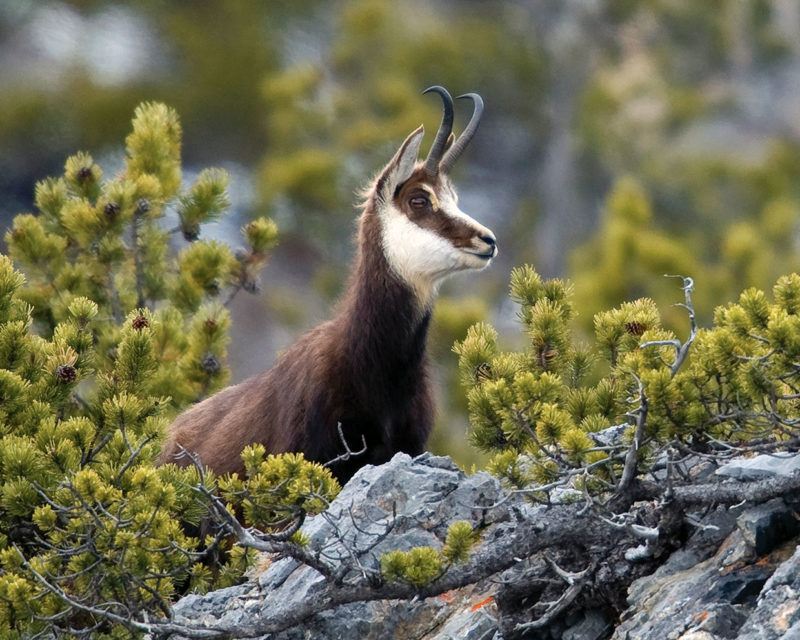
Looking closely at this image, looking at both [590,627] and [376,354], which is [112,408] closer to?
[376,354]

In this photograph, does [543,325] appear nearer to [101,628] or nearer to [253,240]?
[101,628]

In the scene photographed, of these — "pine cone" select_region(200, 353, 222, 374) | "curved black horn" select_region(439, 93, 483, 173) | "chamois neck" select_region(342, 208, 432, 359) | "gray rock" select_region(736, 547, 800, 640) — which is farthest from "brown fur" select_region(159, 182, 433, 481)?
"gray rock" select_region(736, 547, 800, 640)

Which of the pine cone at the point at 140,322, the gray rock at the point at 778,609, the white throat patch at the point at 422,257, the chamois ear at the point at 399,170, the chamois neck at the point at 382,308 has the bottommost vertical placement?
the gray rock at the point at 778,609

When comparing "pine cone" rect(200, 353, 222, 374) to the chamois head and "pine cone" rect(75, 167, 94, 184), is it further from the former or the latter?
the chamois head

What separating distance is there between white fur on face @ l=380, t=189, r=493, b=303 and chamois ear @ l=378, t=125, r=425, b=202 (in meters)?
0.29

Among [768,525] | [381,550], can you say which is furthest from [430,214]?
[768,525]

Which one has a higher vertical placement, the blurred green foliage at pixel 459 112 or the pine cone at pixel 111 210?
the blurred green foliage at pixel 459 112

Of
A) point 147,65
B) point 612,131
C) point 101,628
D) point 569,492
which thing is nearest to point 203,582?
point 101,628

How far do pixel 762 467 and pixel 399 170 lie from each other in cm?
403

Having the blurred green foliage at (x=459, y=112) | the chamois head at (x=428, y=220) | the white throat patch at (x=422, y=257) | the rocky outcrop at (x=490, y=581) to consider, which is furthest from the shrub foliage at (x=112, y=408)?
the blurred green foliage at (x=459, y=112)

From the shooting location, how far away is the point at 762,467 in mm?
5379

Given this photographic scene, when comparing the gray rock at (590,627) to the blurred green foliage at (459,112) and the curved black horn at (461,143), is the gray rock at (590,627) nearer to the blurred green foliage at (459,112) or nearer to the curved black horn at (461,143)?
the curved black horn at (461,143)

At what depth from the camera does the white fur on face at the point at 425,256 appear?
8.61 metres

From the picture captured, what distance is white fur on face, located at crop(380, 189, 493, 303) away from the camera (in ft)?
28.2
